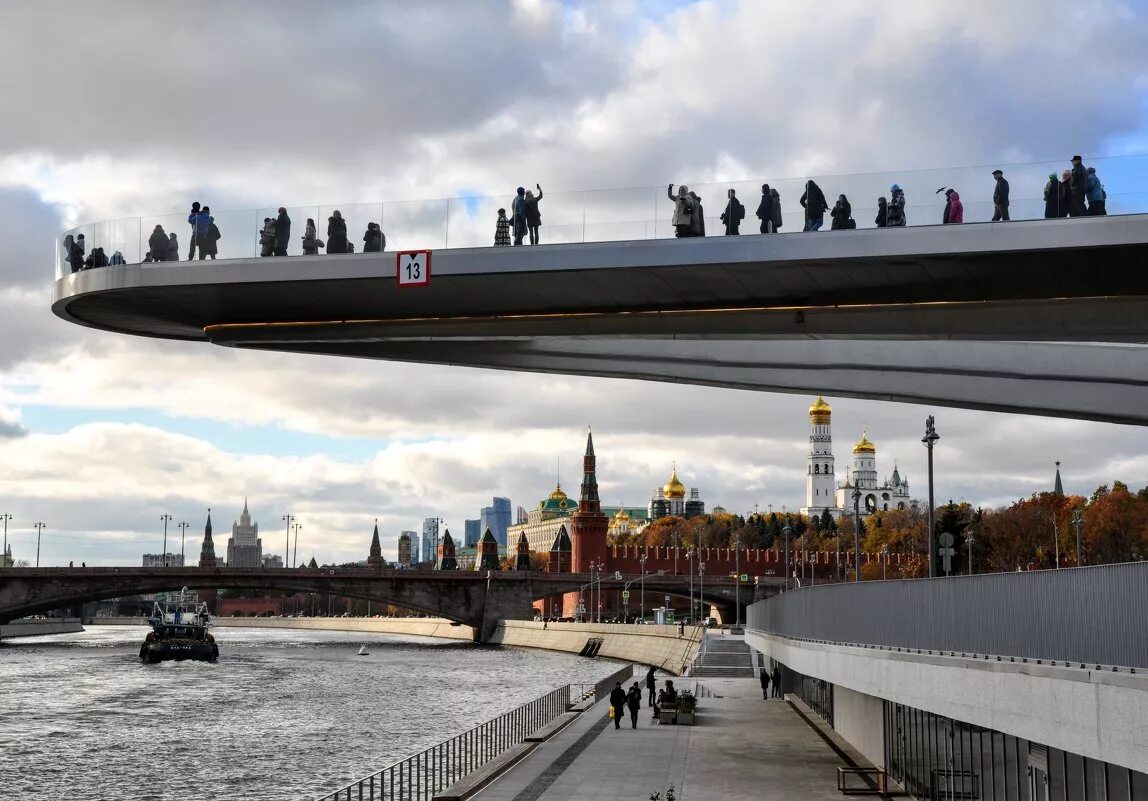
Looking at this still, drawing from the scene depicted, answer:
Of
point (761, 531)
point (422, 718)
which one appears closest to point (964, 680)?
point (422, 718)

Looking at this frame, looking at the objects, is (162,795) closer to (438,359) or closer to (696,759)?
(696,759)

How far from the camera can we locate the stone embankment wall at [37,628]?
125175 mm

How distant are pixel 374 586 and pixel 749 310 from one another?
239 feet

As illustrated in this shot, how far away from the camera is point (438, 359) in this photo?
3928cm

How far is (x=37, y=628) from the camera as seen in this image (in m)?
138

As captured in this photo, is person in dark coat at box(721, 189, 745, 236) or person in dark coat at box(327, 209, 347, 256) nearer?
person in dark coat at box(721, 189, 745, 236)

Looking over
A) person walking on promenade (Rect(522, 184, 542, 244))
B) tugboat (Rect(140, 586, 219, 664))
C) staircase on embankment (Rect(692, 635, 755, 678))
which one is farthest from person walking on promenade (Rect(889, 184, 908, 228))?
tugboat (Rect(140, 586, 219, 664))

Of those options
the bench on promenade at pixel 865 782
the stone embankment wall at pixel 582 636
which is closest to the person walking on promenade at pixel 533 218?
the bench on promenade at pixel 865 782

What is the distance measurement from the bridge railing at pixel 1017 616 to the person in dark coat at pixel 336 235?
16052 mm

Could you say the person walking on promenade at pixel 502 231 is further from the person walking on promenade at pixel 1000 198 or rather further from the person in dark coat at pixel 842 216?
the person walking on promenade at pixel 1000 198

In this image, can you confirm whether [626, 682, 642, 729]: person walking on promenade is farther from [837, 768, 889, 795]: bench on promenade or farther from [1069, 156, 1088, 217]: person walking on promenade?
[1069, 156, 1088, 217]: person walking on promenade

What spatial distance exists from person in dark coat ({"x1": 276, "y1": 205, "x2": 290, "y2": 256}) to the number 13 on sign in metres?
3.30

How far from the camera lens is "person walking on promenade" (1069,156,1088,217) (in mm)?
27750

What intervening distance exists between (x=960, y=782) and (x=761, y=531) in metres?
146
